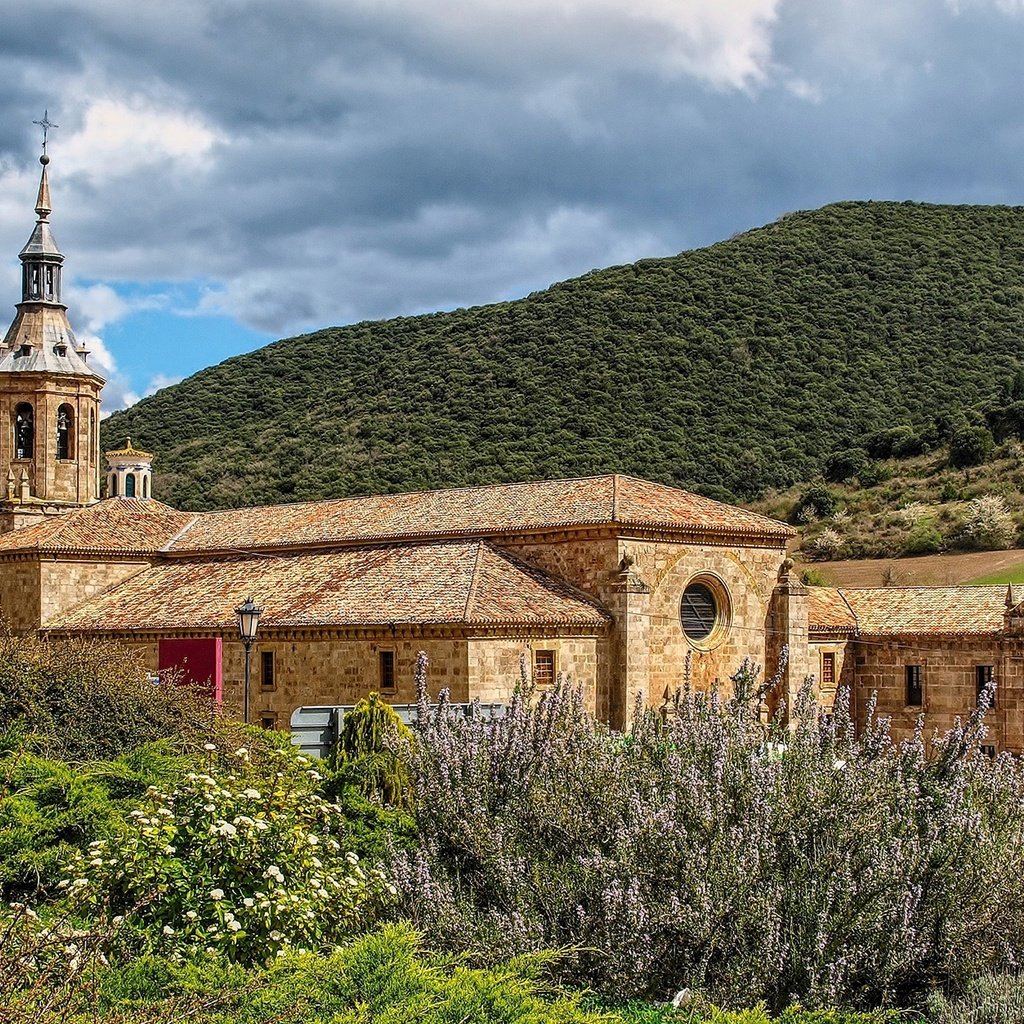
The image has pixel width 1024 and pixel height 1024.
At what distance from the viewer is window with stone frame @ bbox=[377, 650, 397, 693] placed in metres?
25.6

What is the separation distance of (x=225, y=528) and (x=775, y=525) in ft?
45.7

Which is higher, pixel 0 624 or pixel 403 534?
pixel 403 534

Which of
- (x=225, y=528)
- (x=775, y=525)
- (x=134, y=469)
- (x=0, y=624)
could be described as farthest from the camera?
Answer: (x=134, y=469)

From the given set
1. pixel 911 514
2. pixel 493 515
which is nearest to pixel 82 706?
pixel 493 515

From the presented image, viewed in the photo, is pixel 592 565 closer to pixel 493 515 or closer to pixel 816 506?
pixel 493 515

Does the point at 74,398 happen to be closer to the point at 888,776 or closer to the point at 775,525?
the point at 775,525

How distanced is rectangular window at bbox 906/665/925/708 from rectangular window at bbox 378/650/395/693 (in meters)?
12.3

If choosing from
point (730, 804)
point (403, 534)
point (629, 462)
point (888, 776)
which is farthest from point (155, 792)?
point (629, 462)

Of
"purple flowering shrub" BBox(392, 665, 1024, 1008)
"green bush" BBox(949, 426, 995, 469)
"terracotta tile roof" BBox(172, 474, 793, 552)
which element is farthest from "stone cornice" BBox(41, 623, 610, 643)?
"green bush" BBox(949, 426, 995, 469)

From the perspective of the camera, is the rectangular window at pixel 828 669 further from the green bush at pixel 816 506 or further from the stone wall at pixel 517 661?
the green bush at pixel 816 506

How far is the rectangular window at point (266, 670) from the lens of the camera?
1082 inches

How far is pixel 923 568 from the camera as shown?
45.5 metres

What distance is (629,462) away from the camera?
56.9m

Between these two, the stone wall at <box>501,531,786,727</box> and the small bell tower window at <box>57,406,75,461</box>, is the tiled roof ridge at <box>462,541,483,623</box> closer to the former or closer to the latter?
the stone wall at <box>501,531,786,727</box>
